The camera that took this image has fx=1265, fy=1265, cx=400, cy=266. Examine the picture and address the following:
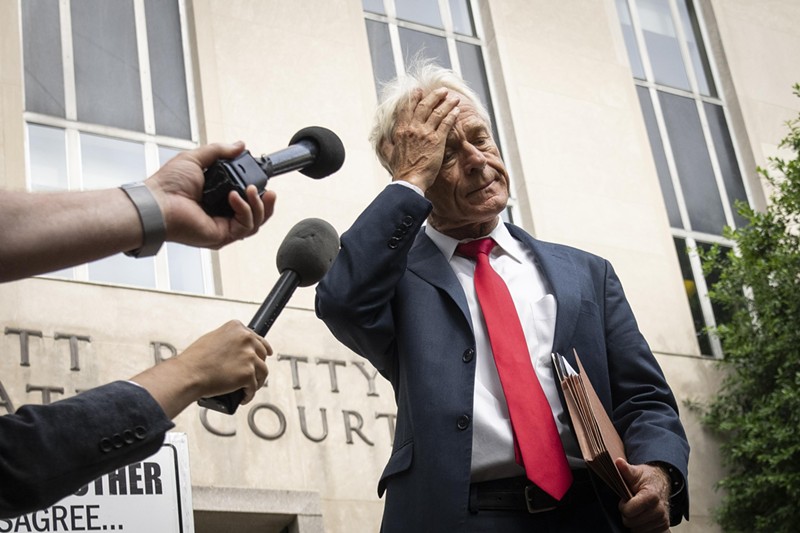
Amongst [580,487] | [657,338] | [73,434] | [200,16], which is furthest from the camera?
[657,338]

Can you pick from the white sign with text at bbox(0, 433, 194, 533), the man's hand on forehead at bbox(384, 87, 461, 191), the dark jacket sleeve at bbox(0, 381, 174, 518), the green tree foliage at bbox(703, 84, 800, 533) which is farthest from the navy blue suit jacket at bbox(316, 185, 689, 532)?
the green tree foliage at bbox(703, 84, 800, 533)

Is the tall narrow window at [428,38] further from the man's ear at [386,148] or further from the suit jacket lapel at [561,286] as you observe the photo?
the suit jacket lapel at [561,286]

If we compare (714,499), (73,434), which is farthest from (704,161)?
(73,434)

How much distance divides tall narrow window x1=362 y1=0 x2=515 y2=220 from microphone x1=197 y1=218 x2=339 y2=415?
7.40 meters

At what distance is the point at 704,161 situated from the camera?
1262 cm

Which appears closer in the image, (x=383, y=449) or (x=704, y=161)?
(x=383, y=449)

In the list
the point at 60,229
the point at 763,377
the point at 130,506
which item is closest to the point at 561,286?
the point at 60,229

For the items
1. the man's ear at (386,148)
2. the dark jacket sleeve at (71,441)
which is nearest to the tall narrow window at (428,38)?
the man's ear at (386,148)

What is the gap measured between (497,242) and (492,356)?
0.46 m

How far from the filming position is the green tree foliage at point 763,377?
969cm

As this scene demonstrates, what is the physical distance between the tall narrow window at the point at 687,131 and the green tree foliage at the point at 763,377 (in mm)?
813

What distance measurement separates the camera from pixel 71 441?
7.90 feet

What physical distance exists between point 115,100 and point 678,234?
5412mm

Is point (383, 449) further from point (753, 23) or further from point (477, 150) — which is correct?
point (753, 23)
